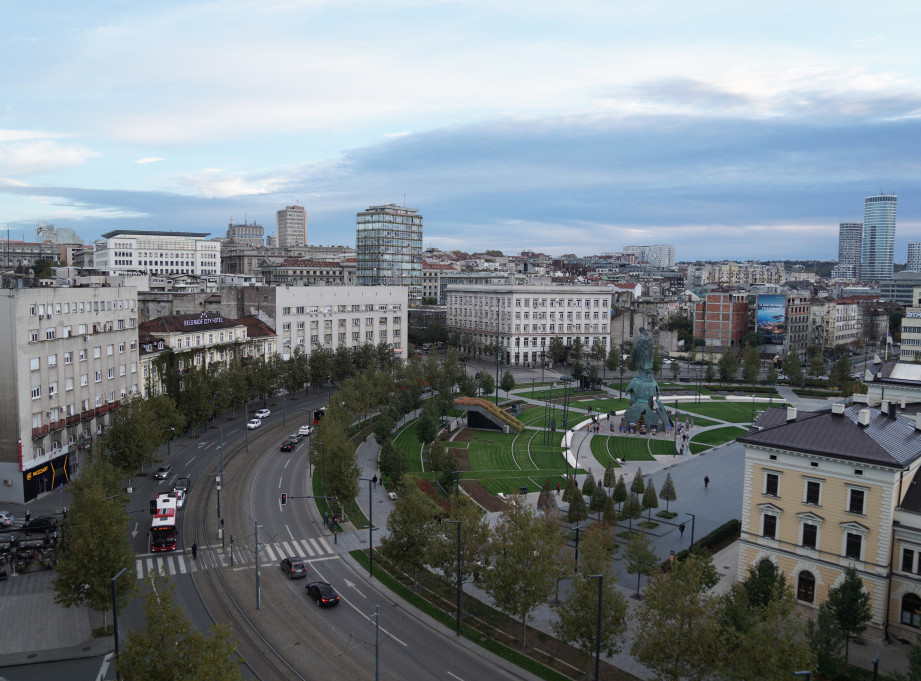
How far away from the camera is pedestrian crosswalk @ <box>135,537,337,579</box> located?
45.6 m

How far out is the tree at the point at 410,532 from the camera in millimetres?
42000

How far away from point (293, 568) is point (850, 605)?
1267 inches

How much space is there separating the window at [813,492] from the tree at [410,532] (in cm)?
2222

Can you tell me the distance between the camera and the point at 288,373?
331 ft

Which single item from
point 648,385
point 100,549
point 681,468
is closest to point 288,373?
point 648,385

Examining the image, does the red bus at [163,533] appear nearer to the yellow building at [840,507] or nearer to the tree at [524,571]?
the tree at [524,571]

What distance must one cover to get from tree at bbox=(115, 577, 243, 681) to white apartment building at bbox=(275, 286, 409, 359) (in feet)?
283

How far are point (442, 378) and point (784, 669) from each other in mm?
75940

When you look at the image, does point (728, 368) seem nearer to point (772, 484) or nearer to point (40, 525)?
point (772, 484)

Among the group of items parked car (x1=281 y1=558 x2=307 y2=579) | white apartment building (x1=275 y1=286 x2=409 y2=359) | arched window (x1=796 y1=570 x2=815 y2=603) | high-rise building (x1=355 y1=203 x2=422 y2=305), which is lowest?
parked car (x1=281 y1=558 x2=307 y2=579)

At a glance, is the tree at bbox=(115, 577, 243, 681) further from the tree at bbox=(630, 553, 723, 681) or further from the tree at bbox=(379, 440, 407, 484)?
the tree at bbox=(379, 440, 407, 484)

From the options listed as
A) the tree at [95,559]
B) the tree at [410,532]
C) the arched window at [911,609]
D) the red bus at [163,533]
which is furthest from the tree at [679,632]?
the red bus at [163,533]

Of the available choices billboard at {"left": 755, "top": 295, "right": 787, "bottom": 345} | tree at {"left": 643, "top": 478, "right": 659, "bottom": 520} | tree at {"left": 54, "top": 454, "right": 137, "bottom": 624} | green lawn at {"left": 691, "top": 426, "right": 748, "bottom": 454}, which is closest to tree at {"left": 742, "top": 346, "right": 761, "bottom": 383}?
green lawn at {"left": 691, "top": 426, "right": 748, "bottom": 454}

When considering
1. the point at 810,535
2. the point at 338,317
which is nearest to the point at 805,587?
the point at 810,535
